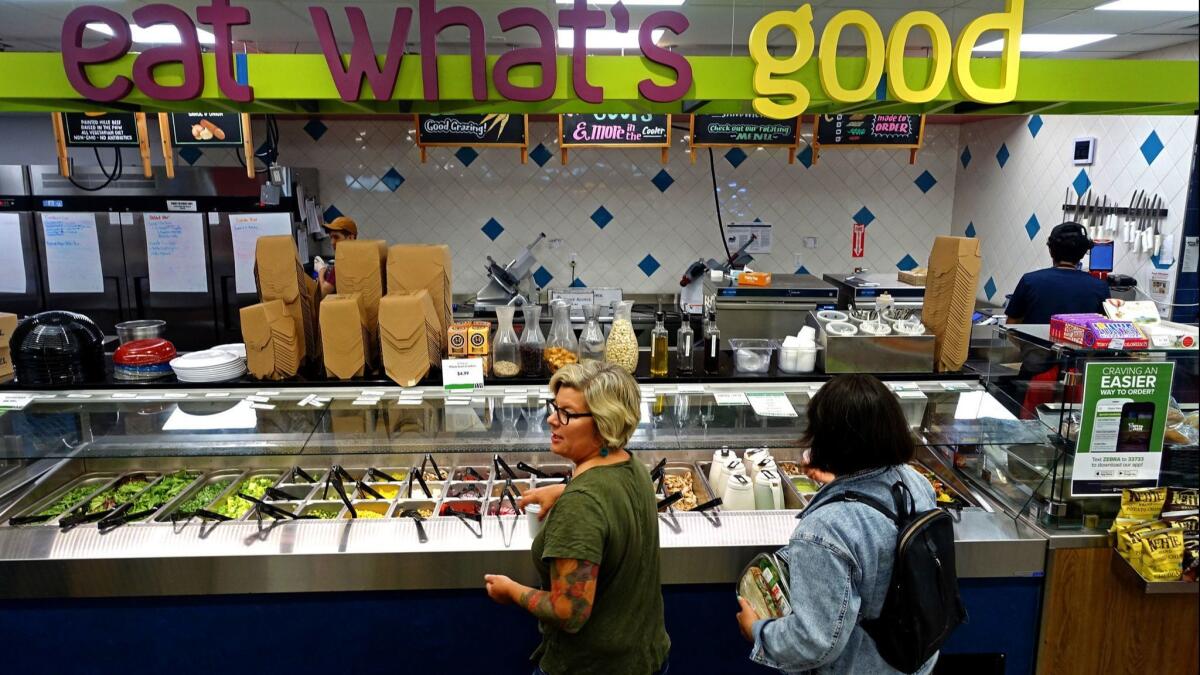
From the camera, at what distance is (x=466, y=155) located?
6.73m

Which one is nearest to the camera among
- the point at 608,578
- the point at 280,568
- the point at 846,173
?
the point at 608,578

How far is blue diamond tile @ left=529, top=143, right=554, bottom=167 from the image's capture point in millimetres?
6715

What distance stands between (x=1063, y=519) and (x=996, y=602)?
1.11 ft

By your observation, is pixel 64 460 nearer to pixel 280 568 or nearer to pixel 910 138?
pixel 280 568

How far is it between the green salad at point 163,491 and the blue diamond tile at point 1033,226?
233 inches

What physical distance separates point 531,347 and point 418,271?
551 millimetres

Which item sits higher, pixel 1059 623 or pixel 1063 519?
pixel 1063 519

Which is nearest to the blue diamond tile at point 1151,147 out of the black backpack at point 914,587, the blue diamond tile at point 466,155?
the black backpack at point 914,587

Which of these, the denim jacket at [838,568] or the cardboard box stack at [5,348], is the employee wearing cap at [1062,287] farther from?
the cardboard box stack at [5,348]

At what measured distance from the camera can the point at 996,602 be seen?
2422mm

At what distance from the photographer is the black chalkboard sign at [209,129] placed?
5.61 m

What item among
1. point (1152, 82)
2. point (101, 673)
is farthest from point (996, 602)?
point (101, 673)

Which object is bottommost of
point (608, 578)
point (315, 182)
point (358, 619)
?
point (358, 619)

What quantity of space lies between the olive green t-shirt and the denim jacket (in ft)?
1.19
